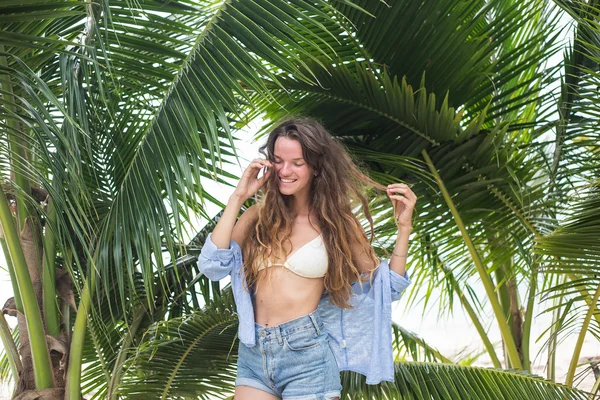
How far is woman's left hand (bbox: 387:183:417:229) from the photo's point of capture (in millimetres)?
2271

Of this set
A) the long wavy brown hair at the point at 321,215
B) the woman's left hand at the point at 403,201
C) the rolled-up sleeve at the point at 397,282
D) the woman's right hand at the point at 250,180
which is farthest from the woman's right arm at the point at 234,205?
the rolled-up sleeve at the point at 397,282

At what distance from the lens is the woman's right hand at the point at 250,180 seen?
228 centimetres

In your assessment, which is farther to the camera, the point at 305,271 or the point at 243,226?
the point at 243,226

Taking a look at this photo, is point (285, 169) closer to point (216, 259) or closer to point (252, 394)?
point (216, 259)

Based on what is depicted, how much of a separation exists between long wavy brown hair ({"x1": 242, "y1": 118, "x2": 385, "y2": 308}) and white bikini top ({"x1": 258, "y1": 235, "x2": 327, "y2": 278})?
0.02 m

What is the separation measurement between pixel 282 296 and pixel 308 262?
0.44 ft

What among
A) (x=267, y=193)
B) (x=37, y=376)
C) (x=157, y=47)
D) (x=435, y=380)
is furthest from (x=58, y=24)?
(x=435, y=380)

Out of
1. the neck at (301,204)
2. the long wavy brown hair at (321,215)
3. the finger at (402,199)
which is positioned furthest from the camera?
the neck at (301,204)

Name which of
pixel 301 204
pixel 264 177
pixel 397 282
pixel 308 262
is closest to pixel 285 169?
pixel 264 177

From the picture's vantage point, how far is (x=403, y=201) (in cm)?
228

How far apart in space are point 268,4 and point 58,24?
3.35 feet

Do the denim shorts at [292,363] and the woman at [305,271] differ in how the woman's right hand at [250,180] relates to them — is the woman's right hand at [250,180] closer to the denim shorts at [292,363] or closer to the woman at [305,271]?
the woman at [305,271]

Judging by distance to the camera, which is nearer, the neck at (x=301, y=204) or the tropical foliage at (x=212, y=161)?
the tropical foliage at (x=212, y=161)

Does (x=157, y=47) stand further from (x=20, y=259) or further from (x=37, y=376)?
(x=37, y=376)
